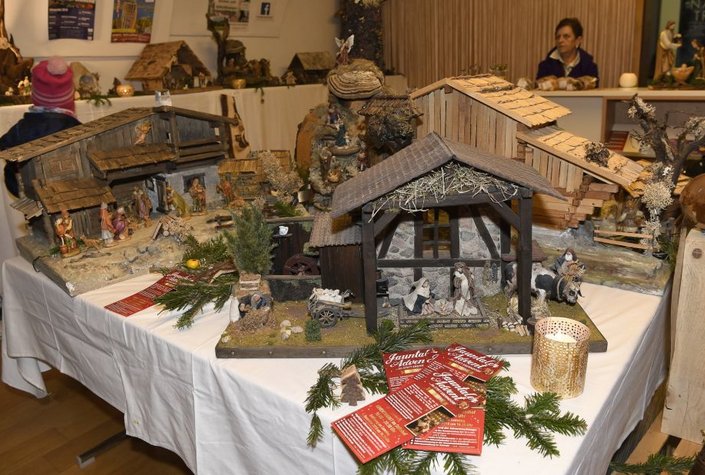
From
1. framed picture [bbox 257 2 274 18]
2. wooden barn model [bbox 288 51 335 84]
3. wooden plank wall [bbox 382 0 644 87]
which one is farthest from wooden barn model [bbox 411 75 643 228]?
framed picture [bbox 257 2 274 18]

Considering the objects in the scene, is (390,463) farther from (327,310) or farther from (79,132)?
(79,132)

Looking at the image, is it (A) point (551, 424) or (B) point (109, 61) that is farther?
(B) point (109, 61)

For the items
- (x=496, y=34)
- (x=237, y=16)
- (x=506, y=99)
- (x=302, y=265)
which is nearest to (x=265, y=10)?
(x=237, y=16)

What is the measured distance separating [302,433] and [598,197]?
174 centimetres

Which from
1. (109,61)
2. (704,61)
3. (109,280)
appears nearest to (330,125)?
(109,280)

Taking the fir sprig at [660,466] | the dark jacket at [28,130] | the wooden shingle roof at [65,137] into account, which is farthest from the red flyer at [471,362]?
the dark jacket at [28,130]

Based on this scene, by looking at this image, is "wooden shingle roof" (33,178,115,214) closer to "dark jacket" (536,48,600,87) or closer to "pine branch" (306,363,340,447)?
"pine branch" (306,363,340,447)

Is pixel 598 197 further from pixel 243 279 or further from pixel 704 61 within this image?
pixel 704 61

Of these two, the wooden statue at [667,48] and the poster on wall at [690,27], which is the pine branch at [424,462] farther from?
the poster on wall at [690,27]

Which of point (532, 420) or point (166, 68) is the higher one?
point (166, 68)

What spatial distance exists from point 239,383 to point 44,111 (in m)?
2.45

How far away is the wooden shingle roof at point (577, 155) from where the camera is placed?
2520mm

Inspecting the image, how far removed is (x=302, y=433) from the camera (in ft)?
5.65

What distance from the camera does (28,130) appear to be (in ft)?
10.8
